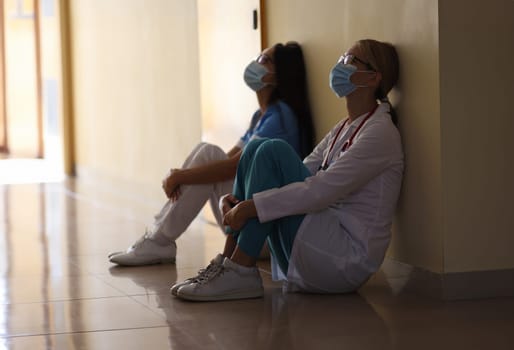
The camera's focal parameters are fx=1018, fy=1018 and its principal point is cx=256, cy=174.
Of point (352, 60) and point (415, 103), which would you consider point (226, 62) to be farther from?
point (415, 103)

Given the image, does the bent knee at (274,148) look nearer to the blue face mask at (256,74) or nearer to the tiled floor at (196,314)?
the tiled floor at (196,314)

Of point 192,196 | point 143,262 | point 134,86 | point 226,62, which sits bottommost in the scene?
point 143,262

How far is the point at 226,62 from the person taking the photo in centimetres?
588

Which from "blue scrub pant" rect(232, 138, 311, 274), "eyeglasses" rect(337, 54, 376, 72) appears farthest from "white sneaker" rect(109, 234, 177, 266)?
"eyeglasses" rect(337, 54, 376, 72)

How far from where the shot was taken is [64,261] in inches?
185

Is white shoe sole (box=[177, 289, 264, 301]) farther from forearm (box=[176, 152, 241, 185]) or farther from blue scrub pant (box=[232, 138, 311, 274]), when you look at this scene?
forearm (box=[176, 152, 241, 185])

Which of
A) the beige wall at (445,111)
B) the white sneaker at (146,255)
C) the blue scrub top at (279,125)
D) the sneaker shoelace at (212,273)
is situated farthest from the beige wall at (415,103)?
the white sneaker at (146,255)

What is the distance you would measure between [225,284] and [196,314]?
0.75ft

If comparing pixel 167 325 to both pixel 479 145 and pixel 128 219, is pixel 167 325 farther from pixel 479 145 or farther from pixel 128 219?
pixel 128 219

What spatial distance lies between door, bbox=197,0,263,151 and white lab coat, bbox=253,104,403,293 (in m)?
1.77

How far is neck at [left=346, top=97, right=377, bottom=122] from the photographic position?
3.73m

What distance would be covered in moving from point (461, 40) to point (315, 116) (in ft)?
3.94

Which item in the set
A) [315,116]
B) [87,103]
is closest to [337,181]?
[315,116]

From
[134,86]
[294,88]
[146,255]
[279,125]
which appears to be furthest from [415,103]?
[134,86]
